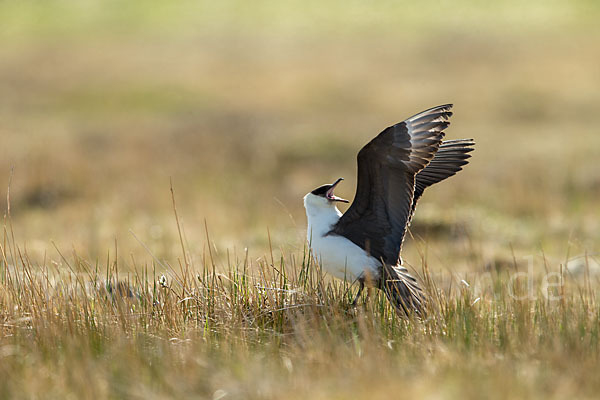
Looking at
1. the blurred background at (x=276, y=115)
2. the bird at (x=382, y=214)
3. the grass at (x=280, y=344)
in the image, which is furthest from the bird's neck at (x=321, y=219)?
the grass at (x=280, y=344)

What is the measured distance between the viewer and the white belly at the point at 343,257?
575 centimetres

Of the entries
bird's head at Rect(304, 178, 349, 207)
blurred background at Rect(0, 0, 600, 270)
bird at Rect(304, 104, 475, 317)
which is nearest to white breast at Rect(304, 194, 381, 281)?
bird at Rect(304, 104, 475, 317)

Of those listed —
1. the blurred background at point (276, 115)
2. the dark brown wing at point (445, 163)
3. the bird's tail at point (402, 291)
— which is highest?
the blurred background at point (276, 115)

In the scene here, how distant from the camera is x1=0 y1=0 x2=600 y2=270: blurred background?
1218 cm

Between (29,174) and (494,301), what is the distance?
37.5ft

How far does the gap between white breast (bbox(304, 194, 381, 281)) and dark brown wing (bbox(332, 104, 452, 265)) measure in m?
0.08

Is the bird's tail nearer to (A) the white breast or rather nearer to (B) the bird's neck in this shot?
(A) the white breast

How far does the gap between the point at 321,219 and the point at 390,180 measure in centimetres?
63

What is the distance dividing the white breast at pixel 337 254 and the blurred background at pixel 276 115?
31 centimetres

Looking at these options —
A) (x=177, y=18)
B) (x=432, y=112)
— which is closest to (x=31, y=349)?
(x=432, y=112)

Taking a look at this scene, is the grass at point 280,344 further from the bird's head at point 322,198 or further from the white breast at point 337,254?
the bird's head at point 322,198

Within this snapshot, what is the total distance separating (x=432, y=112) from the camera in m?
5.64

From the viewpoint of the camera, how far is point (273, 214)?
1350 cm

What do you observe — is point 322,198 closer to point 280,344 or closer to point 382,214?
point 382,214
